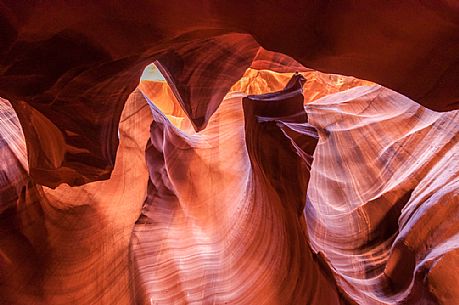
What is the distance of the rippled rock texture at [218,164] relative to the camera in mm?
1401

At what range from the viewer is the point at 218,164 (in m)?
2.91

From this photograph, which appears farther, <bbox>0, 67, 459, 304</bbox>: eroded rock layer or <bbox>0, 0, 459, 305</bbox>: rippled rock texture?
<bbox>0, 67, 459, 304</bbox>: eroded rock layer

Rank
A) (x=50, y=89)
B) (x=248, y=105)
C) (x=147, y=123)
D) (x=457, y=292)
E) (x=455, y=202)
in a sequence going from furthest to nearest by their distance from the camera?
(x=147, y=123) < (x=248, y=105) < (x=455, y=202) < (x=457, y=292) < (x=50, y=89)

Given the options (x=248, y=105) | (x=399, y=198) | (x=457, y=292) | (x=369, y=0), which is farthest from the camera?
(x=399, y=198)

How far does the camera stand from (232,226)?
2.42 m

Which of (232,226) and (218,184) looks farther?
(218,184)

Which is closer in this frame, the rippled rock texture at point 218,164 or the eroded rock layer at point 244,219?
the rippled rock texture at point 218,164

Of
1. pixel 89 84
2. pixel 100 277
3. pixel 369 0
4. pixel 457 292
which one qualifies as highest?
pixel 369 0

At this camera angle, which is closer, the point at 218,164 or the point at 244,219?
the point at 244,219

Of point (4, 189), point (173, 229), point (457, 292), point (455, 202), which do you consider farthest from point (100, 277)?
point (455, 202)

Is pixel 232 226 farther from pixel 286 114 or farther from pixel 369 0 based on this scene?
pixel 369 0

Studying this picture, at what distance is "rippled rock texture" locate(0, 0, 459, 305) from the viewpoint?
1.40 metres

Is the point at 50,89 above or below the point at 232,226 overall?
above

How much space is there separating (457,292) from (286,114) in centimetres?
121
